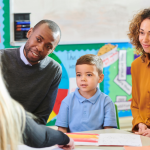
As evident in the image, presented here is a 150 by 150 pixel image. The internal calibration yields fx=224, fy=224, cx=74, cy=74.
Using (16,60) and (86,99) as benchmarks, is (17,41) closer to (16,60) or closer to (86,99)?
(16,60)

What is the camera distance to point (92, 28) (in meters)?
2.37

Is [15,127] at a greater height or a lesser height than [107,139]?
greater

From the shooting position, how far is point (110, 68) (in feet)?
8.21

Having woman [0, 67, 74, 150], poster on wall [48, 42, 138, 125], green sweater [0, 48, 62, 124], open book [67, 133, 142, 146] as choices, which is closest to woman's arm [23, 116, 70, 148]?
woman [0, 67, 74, 150]

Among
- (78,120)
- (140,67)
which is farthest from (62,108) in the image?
(140,67)

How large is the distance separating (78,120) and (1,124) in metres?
0.84

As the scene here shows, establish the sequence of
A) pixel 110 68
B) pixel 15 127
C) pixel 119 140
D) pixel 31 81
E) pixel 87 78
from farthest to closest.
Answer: pixel 110 68 < pixel 87 78 < pixel 31 81 < pixel 119 140 < pixel 15 127

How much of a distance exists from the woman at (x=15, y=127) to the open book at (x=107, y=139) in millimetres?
343

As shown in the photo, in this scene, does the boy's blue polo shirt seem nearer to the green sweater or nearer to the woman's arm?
the green sweater

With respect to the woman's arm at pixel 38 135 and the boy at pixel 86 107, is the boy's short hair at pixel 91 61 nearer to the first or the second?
the boy at pixel 86 107

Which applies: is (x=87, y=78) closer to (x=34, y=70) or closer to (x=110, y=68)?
(x=34, y=70)

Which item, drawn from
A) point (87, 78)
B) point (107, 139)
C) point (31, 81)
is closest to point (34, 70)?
point (31, 81)

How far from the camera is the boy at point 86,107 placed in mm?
1396

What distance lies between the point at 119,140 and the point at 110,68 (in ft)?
4.91
